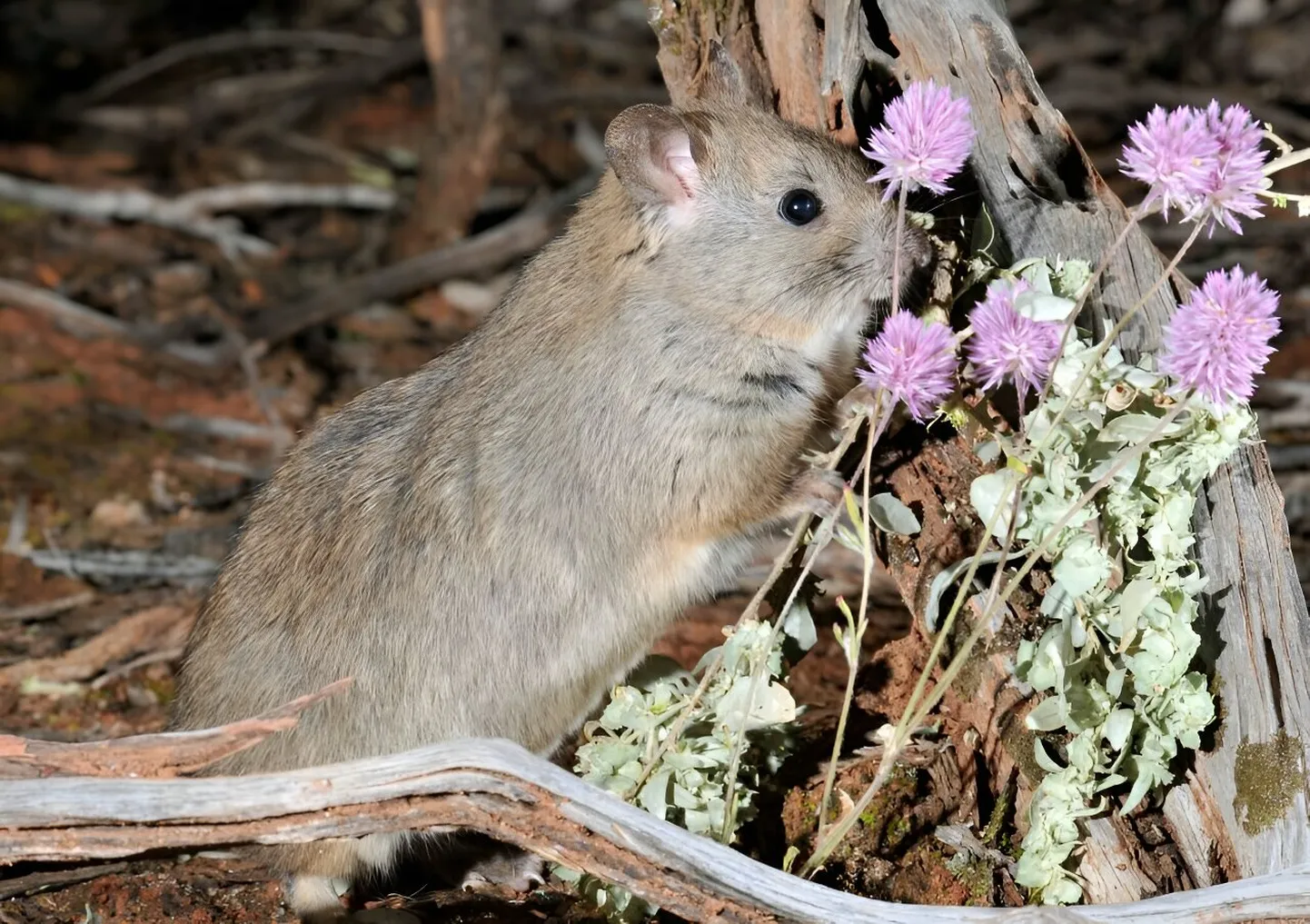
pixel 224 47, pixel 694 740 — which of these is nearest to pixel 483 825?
pixel 694 740

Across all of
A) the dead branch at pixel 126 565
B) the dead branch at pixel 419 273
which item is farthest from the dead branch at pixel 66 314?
the dead branch at pixel 126 565

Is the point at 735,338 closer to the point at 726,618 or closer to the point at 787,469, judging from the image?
the point at 787,469

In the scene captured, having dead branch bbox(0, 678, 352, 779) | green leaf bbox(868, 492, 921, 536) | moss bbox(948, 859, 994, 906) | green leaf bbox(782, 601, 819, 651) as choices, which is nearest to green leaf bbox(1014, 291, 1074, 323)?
green leaf bbox(868, 492, 921, 536)

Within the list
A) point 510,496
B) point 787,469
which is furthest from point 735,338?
point 510,496

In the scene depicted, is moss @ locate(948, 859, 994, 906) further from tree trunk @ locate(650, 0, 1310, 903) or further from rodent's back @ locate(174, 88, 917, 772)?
rodent's back @ locate(174, 88, 917, 772)

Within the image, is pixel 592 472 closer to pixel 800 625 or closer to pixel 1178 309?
pixel 800 625
